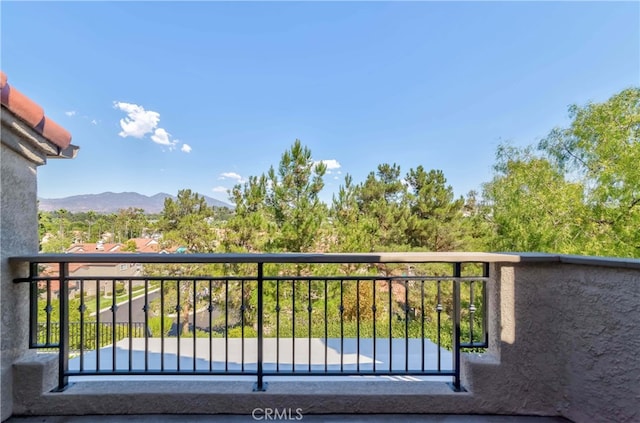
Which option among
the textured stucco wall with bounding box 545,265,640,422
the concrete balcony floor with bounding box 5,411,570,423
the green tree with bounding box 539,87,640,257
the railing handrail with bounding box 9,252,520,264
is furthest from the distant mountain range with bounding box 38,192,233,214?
the green tree with bounding box 539,87,640,257

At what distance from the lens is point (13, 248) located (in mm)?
1616

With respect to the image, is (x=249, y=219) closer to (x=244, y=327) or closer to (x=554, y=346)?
(x=244, y=327)

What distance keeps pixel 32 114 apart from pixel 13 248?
32.2 inches

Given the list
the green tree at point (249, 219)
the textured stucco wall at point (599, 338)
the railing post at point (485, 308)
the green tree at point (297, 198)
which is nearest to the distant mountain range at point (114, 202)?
the green tree at point (249, 219)

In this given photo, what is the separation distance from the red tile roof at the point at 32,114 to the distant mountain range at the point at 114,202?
10757 millimetres

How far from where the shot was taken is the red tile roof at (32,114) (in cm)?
142

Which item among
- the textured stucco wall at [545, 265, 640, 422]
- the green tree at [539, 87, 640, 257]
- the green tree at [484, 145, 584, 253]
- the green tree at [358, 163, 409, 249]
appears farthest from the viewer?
the green tree at [358, 163, 409, 249]

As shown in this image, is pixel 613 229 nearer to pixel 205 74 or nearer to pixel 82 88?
pixel 205 74

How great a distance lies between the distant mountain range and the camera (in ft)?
47.1

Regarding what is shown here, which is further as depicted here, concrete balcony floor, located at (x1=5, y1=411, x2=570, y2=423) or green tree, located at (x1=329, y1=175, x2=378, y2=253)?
green tree, located at (x1=329, y1=175, x2=378, y2=253)

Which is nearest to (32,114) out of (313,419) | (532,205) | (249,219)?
(313,419)

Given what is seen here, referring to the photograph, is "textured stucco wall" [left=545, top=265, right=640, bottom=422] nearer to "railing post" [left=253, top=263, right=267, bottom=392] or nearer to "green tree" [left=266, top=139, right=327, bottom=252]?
"railing post" [left=253, top=263, right=267, bottom=392]

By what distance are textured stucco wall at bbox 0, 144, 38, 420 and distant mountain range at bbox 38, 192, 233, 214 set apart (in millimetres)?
10765

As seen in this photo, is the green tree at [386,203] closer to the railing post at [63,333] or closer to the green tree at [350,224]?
the green tree at [350,224]
